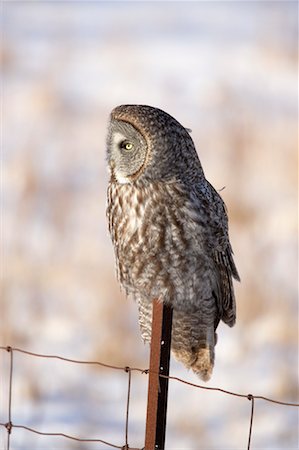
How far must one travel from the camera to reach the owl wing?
2787 mm

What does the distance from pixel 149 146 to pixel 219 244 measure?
404 millimetres

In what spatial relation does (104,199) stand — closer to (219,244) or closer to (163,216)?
(219,244)

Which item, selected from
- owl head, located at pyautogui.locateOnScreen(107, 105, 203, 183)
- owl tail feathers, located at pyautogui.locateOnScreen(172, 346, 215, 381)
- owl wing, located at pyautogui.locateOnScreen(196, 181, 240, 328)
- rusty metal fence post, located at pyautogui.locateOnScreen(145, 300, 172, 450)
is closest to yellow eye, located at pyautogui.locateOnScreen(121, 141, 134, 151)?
owl head, located at pyautogui.locateOnScreen(107, 105, 203, 183)

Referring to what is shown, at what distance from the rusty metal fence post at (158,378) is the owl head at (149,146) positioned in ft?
1.59

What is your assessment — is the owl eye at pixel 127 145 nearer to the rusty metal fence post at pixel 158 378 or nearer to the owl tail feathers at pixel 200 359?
the rusty metal fence post at pixel 158 378

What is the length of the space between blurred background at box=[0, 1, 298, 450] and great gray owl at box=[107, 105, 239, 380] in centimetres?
165

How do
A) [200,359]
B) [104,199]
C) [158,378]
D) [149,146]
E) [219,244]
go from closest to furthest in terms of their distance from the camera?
[158,378]
[149,146]
[219,244]
[200,359]
[104,199]

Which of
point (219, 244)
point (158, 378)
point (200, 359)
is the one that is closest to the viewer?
point (158, 378)

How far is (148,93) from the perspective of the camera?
783 cm

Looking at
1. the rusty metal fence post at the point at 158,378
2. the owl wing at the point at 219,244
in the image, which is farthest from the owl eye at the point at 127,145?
the rusty metal fence post at the point at 158,378

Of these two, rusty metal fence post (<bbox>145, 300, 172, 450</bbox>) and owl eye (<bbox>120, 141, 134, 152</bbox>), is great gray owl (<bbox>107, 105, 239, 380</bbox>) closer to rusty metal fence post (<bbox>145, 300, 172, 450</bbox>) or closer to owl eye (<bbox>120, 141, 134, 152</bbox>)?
owl eye (<bbox>120, 141, 134, 152</bbox>)

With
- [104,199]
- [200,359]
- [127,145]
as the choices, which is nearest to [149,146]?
[127,145]

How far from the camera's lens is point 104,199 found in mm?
6754

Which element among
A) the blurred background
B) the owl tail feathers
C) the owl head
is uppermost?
the blurred background
